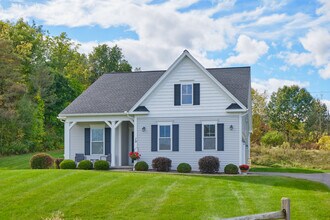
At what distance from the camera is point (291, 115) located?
5116 cm

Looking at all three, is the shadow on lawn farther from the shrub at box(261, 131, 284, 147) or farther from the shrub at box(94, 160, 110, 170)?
the shrub at box(261, 131, 284, 147)

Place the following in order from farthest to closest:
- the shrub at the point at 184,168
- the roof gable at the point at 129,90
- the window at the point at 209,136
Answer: the roof gable at the point at 129,90, the window at the point at 209,136, the shrub at the point at 184,168

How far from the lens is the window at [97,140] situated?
86.0 feet

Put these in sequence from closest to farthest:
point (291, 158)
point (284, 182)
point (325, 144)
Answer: point (284, 182)
point (291, 158)
point (325, 144)

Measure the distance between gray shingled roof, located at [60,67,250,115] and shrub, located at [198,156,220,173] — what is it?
3502 millimetres

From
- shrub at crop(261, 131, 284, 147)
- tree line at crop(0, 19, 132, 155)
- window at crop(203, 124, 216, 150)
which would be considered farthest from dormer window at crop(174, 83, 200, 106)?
shrub at crop(261, 131, 284, 147)

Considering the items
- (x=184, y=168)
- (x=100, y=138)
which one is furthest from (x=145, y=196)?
(x=100, y=138)

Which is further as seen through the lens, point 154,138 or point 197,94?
point 154,138

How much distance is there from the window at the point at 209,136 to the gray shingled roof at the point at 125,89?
218 cm

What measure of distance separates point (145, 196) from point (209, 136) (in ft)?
30.5

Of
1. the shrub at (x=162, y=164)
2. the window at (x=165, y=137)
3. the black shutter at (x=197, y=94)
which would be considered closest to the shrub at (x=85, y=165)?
the shrub at (x=162, y=164)

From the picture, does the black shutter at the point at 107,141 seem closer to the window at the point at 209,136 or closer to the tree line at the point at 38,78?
the window at the point at 209,136

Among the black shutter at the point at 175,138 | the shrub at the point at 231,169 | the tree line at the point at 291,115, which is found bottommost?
the shrub at the point at 231,169

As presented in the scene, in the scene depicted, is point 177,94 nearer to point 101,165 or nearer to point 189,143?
point 189,143
